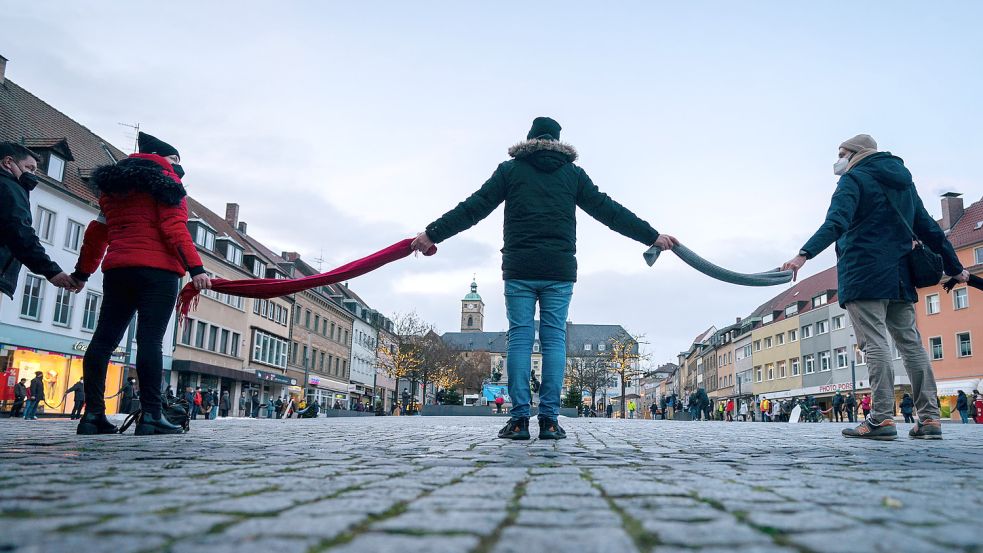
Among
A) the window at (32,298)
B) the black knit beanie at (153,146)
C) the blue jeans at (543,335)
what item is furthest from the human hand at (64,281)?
the window at (32,298)

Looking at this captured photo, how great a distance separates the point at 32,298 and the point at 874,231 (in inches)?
1111

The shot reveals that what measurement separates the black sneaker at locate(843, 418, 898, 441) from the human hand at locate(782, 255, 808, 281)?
4.44 feet

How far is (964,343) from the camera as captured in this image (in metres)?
42.1

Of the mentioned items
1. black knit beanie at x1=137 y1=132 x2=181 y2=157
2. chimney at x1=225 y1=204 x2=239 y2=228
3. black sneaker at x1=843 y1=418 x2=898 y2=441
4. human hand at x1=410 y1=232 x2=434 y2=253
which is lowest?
black sneaker at x1=843 y1=418 x2=898 y2=441

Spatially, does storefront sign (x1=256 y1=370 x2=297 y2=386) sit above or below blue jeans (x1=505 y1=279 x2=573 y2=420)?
above

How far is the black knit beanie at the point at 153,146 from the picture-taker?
616cm

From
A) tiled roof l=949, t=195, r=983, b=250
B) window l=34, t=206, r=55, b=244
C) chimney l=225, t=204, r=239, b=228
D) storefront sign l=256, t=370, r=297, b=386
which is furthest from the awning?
chimney l=225, t=204, r=239, b=228

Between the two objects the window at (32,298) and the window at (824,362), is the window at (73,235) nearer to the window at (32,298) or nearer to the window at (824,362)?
the window at (32,298)

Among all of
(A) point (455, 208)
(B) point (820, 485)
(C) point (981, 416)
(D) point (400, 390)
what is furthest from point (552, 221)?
(D) point (400, 390)

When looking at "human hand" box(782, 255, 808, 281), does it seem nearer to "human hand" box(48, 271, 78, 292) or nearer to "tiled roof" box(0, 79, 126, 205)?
"human hand" box(48, 271, 78, 292)

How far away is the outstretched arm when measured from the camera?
5832 mm

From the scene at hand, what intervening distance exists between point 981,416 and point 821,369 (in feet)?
94.7

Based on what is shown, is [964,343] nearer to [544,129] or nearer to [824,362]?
[824,362]

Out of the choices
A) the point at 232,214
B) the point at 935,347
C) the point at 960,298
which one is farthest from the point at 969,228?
the point at 232,214
